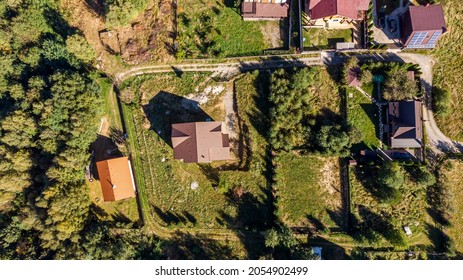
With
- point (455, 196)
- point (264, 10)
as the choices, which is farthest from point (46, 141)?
point (455, 196)

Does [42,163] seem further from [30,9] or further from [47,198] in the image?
[30,9]

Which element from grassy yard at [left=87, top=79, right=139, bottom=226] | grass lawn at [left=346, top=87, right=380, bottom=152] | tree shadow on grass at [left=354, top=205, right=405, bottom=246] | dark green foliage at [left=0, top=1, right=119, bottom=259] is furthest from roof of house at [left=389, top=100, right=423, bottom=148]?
dark green foliage at [left=0, top=1, right=119, bottom=259]

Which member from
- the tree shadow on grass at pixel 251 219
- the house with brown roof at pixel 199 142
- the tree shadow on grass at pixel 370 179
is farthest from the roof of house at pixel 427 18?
the tree shadow on grass at pixel 251 219

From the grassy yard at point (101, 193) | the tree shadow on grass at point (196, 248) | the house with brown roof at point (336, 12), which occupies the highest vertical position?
the house with brown roof at point (336, 12)

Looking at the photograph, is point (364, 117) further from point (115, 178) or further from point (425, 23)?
point (115, 178)

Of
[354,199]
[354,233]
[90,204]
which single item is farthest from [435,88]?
[90,204]

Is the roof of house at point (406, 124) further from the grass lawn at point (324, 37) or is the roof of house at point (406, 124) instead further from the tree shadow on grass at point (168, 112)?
the tree shadow on grass at point (168, 112)

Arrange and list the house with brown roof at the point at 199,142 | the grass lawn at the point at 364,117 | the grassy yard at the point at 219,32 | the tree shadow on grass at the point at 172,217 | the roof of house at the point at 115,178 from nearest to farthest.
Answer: the house with brown roof at the point at 199,142 < the grass lawn at the point at 364,117 < the roof of house at the point at 115,178 < the grassy yard at the point at 219,32 < the tree shadow on grass at the point at 172,217
